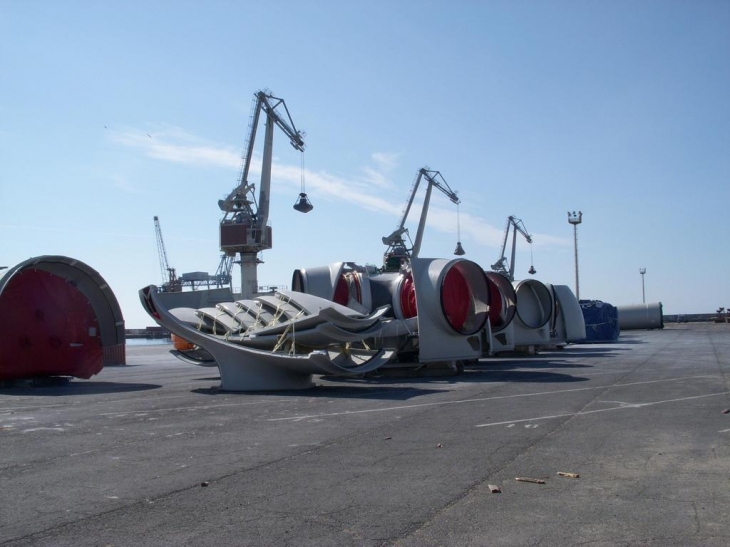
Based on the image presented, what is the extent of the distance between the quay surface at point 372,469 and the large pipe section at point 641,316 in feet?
193

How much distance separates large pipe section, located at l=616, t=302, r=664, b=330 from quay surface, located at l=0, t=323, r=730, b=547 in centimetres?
5877

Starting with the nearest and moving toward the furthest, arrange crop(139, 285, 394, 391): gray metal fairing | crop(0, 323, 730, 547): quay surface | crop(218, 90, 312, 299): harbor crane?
1. crop(0, 323, 730, 547): quay surface
2. crop(139, 285, 394, 391): gray metal fairing
3. crop(218, 90, 312, 299): harbor crane

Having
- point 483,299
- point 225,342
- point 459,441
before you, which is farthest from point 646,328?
point 459,441

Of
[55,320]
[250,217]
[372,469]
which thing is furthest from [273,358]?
[250,217]

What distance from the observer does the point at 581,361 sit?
93.5 feet

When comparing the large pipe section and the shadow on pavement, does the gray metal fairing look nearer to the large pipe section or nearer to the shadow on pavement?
the shadow on pavement

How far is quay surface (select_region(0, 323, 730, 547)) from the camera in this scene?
6109mm

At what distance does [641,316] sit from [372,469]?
69.6 metres

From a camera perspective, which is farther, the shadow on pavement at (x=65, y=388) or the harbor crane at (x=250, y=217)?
the harbor crane at (x=250, y=217)

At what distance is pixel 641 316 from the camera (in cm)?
7188

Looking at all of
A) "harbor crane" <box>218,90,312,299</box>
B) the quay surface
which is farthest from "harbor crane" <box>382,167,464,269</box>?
the quay surface

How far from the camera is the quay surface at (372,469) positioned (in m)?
6.11

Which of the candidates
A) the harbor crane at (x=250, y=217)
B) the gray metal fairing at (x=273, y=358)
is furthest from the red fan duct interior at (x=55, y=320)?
the harbor crane at (x=250, y=217)

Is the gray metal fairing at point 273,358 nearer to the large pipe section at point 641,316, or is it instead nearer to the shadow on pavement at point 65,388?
the shadow on pavement at point 65,388
